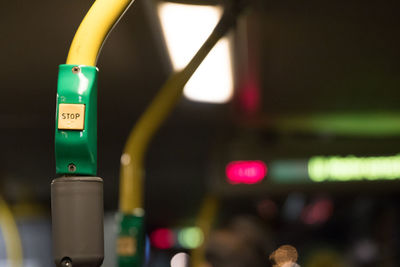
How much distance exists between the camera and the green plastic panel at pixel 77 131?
2037 millimetres

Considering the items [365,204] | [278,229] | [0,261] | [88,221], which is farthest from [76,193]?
[278,229]

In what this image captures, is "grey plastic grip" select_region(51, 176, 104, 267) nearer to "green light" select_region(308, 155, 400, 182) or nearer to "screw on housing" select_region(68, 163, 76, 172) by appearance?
"screw on housing" select_region(68, 163, 76, 172)

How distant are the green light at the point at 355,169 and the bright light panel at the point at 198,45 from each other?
1.33 meters

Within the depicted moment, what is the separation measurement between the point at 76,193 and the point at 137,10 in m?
2.25

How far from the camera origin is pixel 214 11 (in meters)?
3.97

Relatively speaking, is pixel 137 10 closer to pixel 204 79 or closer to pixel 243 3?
pixel 243 3

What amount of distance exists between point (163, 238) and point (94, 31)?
1907 cm

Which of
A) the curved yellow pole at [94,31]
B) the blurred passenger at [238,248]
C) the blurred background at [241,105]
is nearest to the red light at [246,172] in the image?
the blurred background at [241,105]

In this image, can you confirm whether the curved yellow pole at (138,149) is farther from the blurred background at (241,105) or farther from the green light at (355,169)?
the green light at (355,169)

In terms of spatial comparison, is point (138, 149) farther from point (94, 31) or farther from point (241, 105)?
Result: point (241, 105)

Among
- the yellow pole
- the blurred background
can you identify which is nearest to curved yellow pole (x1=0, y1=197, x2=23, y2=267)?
the blurred background

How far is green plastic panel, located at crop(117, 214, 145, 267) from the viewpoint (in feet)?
13.5

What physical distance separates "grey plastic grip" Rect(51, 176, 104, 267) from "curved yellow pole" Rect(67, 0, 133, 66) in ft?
1.07

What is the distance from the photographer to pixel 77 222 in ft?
6.52
